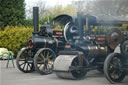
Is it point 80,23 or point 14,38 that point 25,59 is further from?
point 14,38

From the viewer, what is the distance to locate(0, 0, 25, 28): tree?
26.1 meters

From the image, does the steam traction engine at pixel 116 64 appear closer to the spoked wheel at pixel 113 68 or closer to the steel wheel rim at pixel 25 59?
the spoked wheel at pixel 113 68

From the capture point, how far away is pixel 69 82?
8.91m

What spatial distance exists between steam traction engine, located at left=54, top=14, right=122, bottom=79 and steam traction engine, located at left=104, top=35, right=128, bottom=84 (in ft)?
3.39

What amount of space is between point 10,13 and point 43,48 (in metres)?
16.5

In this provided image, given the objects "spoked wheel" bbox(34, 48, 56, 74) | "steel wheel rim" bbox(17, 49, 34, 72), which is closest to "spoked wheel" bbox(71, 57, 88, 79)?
"spoked wheel" bbox(34, 48, 56, 74)

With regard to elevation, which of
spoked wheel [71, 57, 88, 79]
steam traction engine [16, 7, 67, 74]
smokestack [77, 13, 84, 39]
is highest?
smokestack [77, 13, 84, 39]

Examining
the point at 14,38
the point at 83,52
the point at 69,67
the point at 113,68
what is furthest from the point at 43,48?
the point at 14,38

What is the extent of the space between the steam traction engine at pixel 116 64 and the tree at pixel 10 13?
59.6 ft

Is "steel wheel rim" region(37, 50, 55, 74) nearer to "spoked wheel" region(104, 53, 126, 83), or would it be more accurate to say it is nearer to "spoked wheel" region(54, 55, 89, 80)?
"spoked wheel" region(54, 55, 89, 80)

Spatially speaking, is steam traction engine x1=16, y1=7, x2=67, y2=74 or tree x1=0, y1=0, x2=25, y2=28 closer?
steam traction engine x1=16, y1=7, x2=67, y2=74

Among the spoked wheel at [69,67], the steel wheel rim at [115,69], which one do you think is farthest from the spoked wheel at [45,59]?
the steel wheel rim at [115,69]

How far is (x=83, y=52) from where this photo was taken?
383 inches

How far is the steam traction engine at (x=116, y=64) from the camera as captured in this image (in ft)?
27.6
